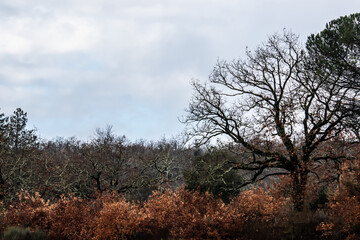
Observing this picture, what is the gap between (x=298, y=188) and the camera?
627 inches

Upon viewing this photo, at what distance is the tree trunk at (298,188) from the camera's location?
51.8 ft

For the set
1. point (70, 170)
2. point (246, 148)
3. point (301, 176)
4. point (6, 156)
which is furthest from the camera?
point (70, 170)

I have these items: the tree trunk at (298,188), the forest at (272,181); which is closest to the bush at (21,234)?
the forest at (272,181)

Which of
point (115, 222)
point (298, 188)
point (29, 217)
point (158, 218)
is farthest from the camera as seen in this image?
point (298, 188)

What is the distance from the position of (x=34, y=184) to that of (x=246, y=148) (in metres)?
16.6

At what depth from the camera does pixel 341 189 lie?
12.5 metres

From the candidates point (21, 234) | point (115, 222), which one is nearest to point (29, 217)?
point (21, 234)

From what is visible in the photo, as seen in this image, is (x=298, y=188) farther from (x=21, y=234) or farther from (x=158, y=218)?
(x=21, y=234)

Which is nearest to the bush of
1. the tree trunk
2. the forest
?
the forest

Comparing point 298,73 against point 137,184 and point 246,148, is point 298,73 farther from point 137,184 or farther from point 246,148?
point 137,184

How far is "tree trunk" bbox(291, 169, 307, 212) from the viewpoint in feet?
51.8

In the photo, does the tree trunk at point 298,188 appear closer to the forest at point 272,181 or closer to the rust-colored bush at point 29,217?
the forest at point 272,181

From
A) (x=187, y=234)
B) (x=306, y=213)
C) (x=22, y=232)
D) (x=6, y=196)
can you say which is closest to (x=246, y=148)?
(x=306, y=213)

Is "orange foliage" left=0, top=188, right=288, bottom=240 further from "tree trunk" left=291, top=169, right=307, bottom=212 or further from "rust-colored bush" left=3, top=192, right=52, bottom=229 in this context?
"tree trunk" left=291, top=169, right=307, bottom=212
